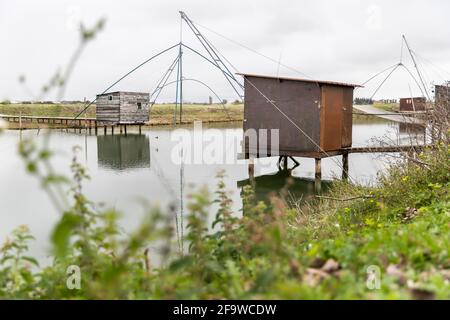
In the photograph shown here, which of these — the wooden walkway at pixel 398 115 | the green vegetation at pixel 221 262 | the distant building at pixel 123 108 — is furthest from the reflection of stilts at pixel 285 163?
the distant building at pixel 123 108

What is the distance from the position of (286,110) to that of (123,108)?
20302mm

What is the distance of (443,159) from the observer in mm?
7477

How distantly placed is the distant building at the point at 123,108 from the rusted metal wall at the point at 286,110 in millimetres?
19069

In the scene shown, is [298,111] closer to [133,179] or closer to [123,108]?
[133,179]

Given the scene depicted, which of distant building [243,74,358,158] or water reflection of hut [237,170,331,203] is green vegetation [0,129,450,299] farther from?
distant building [243,74,358,158]

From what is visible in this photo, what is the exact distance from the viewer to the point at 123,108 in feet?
109

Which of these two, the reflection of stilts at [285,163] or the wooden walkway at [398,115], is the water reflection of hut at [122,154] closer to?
the reflection of stilts at [285,163]

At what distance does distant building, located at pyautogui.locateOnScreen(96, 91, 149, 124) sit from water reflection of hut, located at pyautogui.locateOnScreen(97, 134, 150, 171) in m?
3.78

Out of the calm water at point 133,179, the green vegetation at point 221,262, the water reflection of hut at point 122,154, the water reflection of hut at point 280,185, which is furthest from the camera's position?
the water reflection of hut at point 122,154

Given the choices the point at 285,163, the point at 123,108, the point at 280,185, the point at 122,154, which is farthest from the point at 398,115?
the point at 123,108

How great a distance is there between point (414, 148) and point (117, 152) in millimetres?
16038

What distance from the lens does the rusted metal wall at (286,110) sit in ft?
48.6
